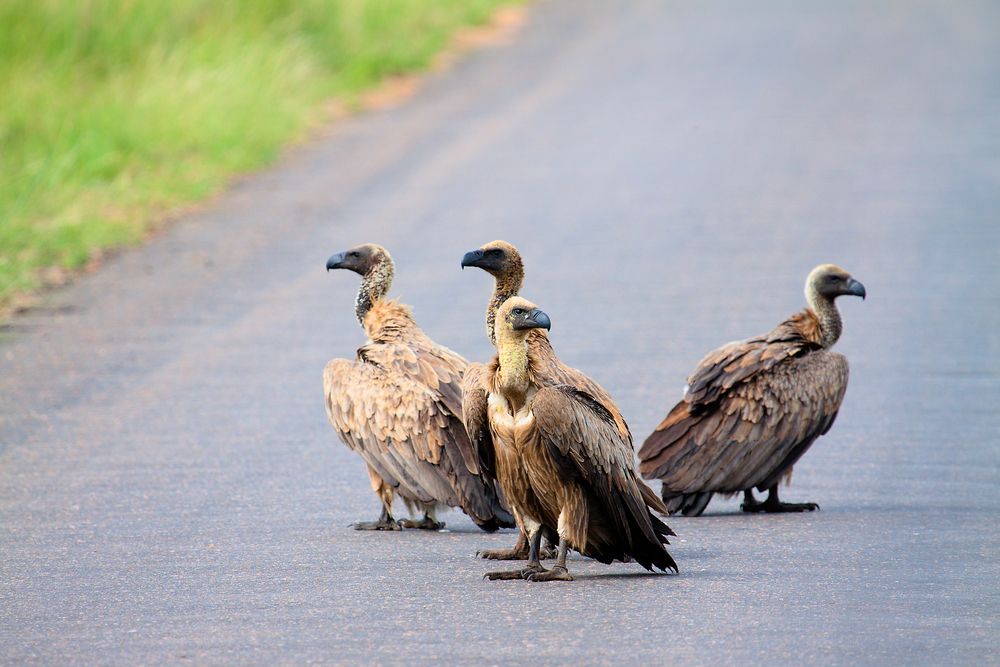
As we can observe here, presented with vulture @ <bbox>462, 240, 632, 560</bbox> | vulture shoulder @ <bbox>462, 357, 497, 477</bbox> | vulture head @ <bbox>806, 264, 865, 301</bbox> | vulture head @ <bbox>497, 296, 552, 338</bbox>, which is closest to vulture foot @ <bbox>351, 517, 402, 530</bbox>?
A: vulture @ <bbox>462, 240, 632, 560</bbox>

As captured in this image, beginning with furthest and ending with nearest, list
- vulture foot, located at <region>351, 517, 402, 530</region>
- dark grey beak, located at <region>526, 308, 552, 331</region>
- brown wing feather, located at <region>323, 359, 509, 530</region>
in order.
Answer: vulture foot, located at <region>351, 517, 402, 530</region>, brown wing feather, located at <region>323, 359, 509, 530</region>, dark grey beak, located at <region>526, 308, 552, 331</region>

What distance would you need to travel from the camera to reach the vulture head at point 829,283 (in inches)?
384

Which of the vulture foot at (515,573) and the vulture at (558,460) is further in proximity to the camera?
the vulture foot at (515,573)

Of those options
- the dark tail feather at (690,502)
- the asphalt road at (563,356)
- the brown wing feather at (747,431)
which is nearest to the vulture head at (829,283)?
the asphalt road at (563,356)

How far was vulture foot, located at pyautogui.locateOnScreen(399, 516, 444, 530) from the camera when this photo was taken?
27.2ft

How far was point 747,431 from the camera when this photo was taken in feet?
28.3

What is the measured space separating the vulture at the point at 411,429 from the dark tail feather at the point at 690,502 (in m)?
0.94

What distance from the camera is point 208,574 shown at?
707cm

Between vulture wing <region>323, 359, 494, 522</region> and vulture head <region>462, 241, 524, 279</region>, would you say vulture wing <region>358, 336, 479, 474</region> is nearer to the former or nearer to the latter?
vulture wing <region>323, 359, 494, 522</region>

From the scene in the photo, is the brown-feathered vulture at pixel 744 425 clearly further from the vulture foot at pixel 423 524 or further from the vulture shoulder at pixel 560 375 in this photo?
the vulture shoulder at pixel 560 375

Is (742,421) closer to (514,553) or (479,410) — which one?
(514,553)

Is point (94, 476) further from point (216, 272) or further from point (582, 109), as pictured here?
point (582, 109)

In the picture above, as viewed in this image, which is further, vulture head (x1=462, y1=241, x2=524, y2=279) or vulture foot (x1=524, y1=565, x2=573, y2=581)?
vulture head (x1=462, y1=241, x2=524, y2=279)

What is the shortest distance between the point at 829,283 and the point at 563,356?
2.20 m
